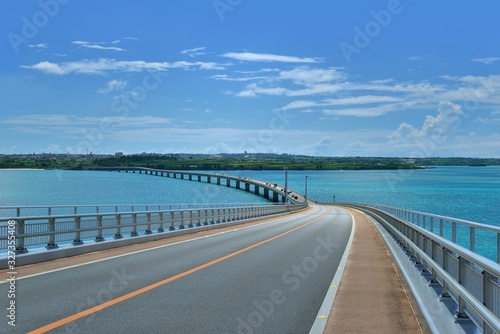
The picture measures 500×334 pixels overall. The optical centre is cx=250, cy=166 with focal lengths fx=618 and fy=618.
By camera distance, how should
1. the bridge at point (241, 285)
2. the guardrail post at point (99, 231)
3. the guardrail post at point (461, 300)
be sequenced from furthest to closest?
the guardrail post at point (99, 231)
the bridge at point (241, 285)
the guardrail post at point (461, 300)

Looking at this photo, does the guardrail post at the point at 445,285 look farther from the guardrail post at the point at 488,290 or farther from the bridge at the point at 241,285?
the guardrail post at the point at 488,290

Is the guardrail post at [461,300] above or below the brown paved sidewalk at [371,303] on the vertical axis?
above

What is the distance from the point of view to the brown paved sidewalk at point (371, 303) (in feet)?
28.8

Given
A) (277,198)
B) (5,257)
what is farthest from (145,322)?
(277,198)

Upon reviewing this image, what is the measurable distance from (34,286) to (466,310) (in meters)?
8.01

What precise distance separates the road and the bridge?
19mm

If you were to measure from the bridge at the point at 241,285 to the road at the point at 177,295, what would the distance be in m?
0.02

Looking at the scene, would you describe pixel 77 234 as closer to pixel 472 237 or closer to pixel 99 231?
pixel 99 231

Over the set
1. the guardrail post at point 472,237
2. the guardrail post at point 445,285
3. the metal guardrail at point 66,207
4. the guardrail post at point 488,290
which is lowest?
the metal guardrail at point 66,207

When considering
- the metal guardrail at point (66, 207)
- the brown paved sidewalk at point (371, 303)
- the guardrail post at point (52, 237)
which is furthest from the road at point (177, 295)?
the metal guardrail at point (66, 207)

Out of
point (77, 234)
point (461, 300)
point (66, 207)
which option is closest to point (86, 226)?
point (77, 234)

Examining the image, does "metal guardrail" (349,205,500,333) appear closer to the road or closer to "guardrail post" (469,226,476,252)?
"guardrail post" (469,226,476,252)

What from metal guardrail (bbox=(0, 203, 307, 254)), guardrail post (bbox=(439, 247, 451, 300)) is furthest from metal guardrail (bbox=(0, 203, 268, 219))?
guardrail post (bbox=(439, 247, 451, 300))

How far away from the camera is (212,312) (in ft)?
31.1
